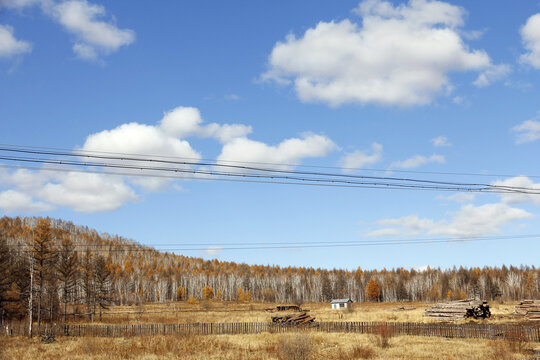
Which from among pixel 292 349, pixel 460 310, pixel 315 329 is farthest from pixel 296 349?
pixel 460 310

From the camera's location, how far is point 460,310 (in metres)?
50.0

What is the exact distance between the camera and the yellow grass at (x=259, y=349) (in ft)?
84.4

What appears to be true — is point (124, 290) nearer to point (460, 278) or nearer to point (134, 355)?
point (460, 278)

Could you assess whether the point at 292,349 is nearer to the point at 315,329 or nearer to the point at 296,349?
the point at 296,349

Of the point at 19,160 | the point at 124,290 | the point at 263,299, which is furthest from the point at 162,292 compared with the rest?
the point at 19,160

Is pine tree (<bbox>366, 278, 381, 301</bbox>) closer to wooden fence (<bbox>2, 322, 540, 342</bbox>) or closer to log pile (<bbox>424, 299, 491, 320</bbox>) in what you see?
log pile (<bbox>424, 299, 491, 320</bbox>)

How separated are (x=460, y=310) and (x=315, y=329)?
59.2ft

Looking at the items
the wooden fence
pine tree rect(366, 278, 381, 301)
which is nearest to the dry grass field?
the wooden fence

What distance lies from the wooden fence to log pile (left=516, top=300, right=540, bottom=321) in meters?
13.9

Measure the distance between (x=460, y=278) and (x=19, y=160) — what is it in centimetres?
17350

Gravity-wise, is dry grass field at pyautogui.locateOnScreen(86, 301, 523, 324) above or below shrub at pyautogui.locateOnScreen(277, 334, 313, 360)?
below

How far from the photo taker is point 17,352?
1237 inches

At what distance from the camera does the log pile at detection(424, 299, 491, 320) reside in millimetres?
49875

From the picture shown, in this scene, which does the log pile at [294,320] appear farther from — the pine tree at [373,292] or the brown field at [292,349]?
the pine tree at [373,292]
